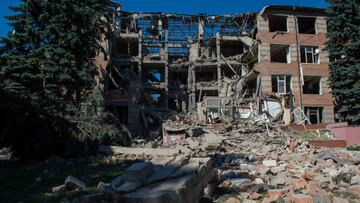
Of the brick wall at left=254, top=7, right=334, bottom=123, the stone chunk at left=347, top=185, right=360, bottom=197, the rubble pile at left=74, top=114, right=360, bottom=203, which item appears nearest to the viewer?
the rubble pile at left=74, top=114, right=360, bottom=203

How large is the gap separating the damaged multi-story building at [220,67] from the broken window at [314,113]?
0.27ft

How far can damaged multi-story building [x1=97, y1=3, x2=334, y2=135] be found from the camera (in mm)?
27375

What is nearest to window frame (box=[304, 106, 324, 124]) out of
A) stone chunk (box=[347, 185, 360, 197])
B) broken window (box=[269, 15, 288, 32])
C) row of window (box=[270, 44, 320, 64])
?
row of window (box=[270, 44, 320, 64])

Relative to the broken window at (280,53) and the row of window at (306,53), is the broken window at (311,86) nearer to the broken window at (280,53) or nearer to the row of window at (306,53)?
the row of window at (306,53)

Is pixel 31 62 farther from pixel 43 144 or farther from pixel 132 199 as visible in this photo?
pixel 132 199

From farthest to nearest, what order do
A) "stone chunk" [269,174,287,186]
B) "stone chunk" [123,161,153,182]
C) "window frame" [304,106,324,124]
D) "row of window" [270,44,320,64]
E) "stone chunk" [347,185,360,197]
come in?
"row of window" [270,44,320,64] → "window frame" [304,106,324,124] → "stone chunk" [269,174,287,186] → "stone chunk" [347,185,360,197] → "stone chunk" [123,161,153,182]

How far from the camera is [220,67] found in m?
32.6

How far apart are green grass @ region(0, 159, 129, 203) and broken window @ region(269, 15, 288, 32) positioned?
77.1ft

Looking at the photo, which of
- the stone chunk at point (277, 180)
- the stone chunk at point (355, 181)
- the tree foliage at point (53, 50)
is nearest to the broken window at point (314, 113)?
the tree foliage at point (53, 50)

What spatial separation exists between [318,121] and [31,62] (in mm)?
23648

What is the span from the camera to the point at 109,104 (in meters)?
27.5

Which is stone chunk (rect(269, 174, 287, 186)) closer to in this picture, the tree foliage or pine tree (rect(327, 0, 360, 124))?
the tree foliage

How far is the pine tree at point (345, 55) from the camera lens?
75.8 ft

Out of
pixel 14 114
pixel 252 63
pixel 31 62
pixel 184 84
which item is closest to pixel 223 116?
pixel 252 63
